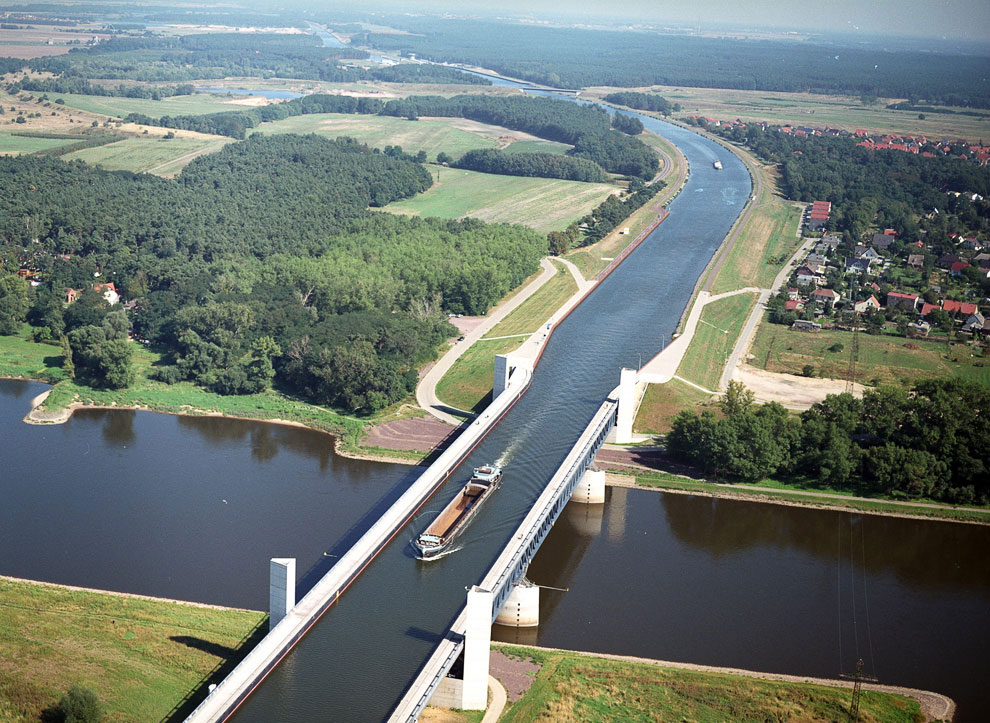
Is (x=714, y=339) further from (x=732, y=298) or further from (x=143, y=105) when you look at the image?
(x=143, y=105)

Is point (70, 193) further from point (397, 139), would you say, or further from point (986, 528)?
point (986, 528)

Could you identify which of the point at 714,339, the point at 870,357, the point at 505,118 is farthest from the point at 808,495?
the point at 505,118

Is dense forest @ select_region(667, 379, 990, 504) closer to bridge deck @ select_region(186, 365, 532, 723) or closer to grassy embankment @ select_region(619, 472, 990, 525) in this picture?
grassy embankment @ select_region(619, 472, 990, 525)

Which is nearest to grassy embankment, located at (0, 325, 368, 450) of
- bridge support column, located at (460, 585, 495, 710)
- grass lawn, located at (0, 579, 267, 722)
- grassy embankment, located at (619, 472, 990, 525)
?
grassy embankment, located at (619, 472, 990, 525)

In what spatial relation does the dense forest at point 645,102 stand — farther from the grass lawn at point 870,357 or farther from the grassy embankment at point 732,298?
the grass lawn at point 870,357

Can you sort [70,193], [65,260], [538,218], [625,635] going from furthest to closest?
[538,218] → [70,193] → [65,260] → [625,635]

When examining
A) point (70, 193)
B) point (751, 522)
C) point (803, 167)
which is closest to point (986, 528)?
point (751, 522)
